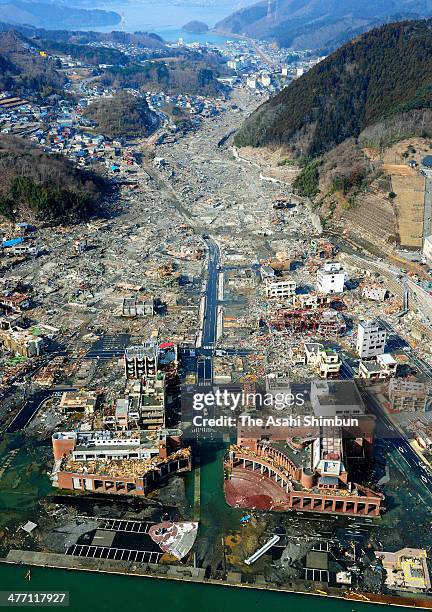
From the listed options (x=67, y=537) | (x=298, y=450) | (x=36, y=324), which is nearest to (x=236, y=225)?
(x=36, y=324)

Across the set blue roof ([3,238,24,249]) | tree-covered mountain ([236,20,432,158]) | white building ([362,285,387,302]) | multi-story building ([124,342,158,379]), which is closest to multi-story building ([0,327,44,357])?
multi-story building ([124,342,158,379])

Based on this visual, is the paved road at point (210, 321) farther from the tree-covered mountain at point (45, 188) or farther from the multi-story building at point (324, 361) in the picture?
the tree-covered mountain at point (45, 188)

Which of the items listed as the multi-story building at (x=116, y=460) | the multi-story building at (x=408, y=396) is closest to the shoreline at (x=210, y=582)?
the multi-story building at (x=116, y=460)

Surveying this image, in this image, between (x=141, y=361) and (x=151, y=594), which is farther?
(x=141, y=361)

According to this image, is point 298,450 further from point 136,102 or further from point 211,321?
point 136,102

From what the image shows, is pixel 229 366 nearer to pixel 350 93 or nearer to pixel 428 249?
pixel 428 249

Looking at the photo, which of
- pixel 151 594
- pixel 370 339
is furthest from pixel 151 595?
pixel 370 339

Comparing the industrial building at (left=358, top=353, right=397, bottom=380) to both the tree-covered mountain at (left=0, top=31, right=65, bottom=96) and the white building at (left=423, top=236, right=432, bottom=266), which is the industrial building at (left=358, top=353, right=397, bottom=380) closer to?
the white building at (left=423, top=236, right=432, bottom=266)

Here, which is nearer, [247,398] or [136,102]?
[247,398]
